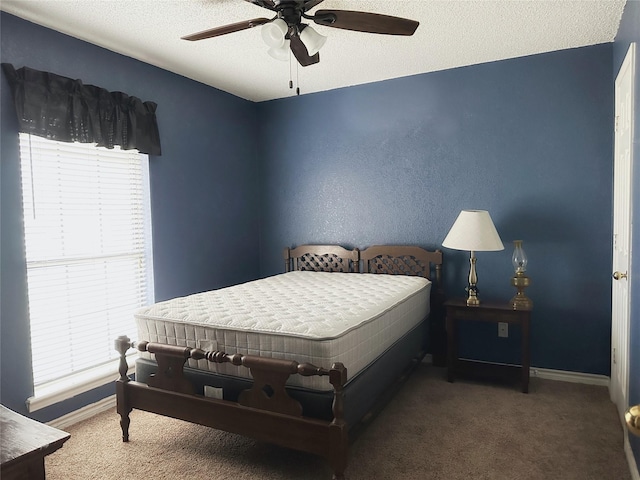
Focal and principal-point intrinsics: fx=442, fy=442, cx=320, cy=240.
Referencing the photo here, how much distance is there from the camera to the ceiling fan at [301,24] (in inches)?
82.6

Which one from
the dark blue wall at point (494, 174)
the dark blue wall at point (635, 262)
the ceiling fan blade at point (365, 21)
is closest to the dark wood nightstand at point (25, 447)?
the ceiling fan blade at point (365, 21)

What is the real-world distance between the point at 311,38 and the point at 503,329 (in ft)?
8.85

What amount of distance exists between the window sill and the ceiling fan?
229cm

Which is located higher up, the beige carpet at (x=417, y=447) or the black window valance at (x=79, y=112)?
the black window valance at (x=79, y=112)

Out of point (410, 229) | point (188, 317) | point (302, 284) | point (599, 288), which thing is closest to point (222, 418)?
point (188, 317)

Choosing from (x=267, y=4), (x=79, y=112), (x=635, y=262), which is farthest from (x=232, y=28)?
(x=635, y=262)

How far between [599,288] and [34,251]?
393 cm

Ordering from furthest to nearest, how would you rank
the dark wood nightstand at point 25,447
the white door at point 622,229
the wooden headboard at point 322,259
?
the wooden headboard at point 322,259, the white door at point 622,229, the dark wood nightstand at point 25,447

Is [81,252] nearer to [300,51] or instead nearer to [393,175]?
[300,51]

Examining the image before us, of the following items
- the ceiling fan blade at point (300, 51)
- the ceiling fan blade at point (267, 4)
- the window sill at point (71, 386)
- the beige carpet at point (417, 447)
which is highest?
the ceiling fan blade at point (267, 4)

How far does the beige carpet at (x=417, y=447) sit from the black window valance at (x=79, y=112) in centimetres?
189

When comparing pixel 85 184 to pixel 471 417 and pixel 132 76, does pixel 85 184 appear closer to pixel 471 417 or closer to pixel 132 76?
pixel 132 76

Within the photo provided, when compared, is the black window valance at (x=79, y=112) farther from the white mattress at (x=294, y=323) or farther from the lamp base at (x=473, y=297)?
the lamp base at (x=473, y=297)

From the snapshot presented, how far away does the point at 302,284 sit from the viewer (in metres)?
3.60
